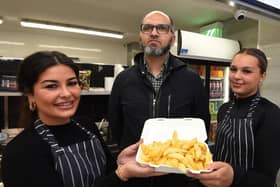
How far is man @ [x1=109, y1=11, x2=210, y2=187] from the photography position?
1.61 metres

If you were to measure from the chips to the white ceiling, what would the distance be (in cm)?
341

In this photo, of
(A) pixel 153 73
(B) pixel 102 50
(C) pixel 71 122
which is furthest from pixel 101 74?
(B) pixel 102 50

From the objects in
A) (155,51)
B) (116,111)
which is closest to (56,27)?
(116,111)

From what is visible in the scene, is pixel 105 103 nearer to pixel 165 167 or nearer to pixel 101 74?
pixel 101 74

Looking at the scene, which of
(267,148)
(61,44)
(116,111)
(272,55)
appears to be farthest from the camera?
(61,44)

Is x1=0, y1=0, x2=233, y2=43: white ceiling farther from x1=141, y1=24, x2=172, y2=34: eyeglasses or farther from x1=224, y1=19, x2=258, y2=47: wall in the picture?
x1=141, y1=24, x2=172, y2=34: eyeglasses

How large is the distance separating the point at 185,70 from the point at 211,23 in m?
4.11

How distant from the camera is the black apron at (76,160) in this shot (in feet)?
3.41

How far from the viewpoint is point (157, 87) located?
64.9 inches

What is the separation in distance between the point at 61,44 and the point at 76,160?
24.6 ft

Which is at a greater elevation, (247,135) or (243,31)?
(243,31)

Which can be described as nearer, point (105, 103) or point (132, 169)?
point (132, 169)

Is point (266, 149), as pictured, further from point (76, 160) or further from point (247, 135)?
point (76, 160)

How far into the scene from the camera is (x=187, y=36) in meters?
3.36
